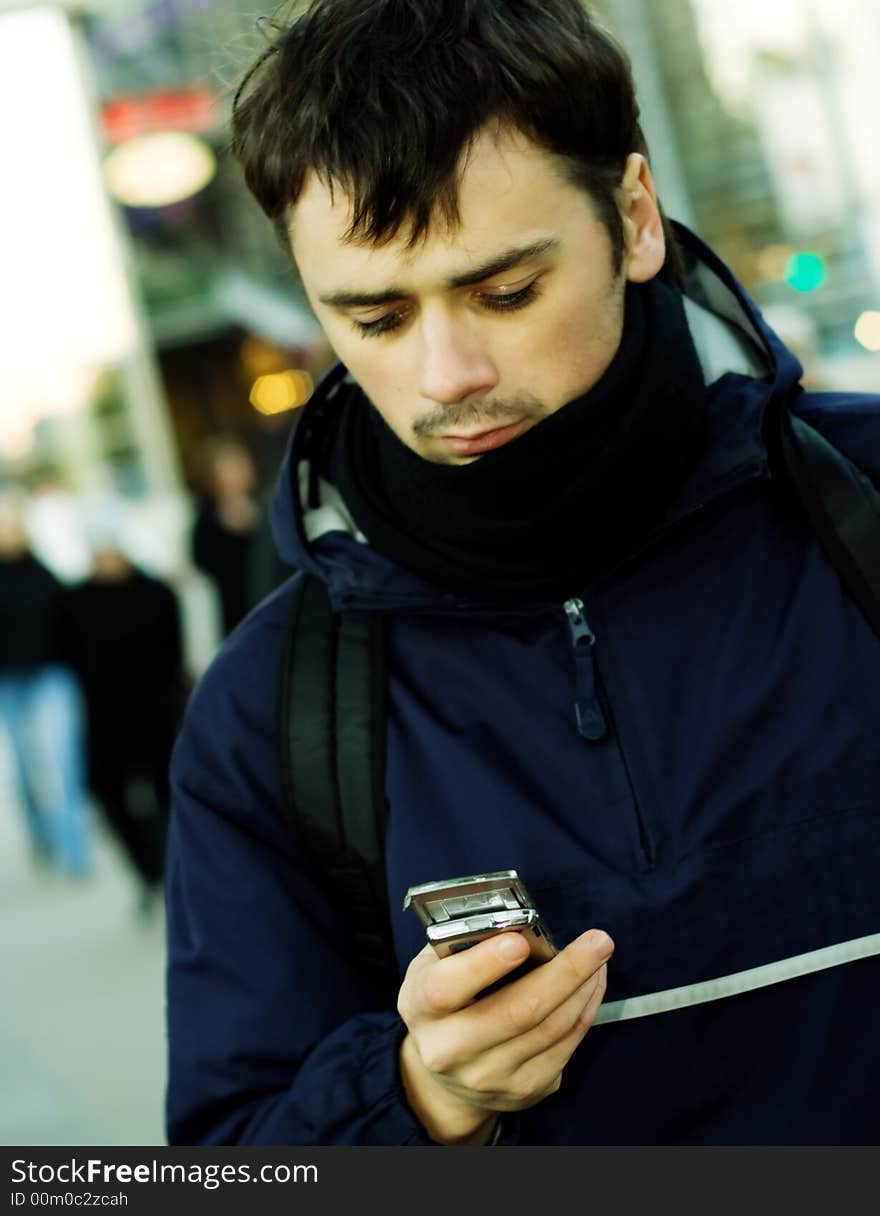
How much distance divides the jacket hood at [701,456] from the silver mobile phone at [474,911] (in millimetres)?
469

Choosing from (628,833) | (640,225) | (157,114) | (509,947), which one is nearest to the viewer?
(509,947)

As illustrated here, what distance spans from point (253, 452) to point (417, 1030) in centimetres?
882

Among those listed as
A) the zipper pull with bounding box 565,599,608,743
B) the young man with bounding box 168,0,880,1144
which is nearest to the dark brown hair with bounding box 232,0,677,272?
the young man with bounding box 168,0,880,1144

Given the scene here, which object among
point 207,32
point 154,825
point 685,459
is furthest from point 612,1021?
point 207,32

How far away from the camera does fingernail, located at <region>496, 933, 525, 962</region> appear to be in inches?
53.2

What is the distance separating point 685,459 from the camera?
179 centimetres

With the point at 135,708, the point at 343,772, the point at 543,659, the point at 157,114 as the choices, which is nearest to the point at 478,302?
the point at 543,659

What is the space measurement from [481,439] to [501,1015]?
658mm

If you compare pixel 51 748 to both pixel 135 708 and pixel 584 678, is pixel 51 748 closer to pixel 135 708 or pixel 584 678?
pixel 135 708

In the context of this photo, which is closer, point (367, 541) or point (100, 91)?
point (367, 541)

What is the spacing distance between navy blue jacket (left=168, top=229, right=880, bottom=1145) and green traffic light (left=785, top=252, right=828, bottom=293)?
8519 millimetres

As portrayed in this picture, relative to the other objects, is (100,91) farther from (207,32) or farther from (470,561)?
(470,561)

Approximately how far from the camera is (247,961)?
1.71 m

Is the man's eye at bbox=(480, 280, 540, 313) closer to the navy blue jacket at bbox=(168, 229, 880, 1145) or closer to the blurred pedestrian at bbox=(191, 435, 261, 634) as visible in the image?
the navy blue jacket at bbox=(168, 229, 880, 1145)
